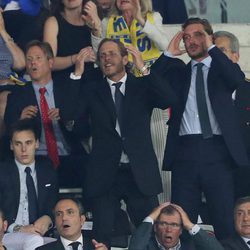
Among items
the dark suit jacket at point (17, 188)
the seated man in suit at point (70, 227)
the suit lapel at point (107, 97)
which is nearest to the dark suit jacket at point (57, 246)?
the seated man in suit at point (70, 227)

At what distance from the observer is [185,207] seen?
551 inches

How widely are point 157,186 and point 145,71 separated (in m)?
0.99

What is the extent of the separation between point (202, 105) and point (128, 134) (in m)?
0.68

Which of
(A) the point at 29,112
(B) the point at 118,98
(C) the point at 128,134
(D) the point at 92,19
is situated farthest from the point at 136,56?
(A) the point at 29,112

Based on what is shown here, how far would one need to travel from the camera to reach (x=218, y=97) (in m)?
14.0

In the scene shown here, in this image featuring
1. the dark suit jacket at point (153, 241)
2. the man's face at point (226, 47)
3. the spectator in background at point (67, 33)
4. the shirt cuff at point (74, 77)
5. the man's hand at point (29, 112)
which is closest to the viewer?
the dark suit jacket at point (153, 241)

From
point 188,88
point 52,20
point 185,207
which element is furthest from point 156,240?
point 52,20

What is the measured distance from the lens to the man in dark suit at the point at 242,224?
45.2 ft

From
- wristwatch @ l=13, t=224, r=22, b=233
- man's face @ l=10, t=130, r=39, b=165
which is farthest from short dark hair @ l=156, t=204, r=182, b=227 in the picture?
man's face @ l=10, t=130, r=39, b=165

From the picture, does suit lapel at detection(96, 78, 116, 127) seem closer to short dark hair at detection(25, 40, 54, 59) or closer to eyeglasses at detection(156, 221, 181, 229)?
short dark hair at detection(25, 40, 54, 59)

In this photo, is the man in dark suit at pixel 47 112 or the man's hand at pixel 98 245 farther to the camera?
the man in dark suit at pixel 47 112

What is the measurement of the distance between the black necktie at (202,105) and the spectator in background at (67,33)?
4.73 feet

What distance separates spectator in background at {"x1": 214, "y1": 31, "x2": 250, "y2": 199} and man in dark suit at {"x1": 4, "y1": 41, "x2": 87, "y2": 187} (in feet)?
4.48

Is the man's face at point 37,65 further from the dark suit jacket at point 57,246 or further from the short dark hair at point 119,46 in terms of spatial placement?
the dark suit jacket at point 57,246
